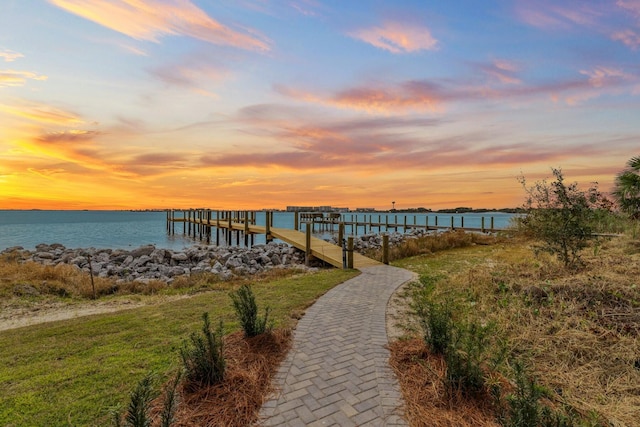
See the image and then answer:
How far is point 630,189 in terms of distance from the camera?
1340cm

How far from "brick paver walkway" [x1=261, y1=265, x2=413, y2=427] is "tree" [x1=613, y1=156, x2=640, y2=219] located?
45.9 ft

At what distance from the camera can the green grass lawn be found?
3.10m

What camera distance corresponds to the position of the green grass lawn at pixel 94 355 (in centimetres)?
310

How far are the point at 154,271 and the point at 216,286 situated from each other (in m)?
6.09

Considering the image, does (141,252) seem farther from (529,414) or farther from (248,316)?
(529,414)

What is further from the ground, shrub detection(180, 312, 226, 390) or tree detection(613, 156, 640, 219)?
tree detection(613, 156, 640, 219)

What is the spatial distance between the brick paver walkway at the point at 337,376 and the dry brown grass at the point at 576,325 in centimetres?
167

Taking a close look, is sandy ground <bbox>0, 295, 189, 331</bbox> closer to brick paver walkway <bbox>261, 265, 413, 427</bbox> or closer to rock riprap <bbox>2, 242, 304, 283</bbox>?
rock riprap <bbox>2, 242, 304, 283</bbox>

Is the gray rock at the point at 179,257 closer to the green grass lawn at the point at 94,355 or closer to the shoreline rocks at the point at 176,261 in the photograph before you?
the shoreline rocks at the point at 176,261

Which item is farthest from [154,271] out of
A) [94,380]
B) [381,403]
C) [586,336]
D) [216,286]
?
[586,336]

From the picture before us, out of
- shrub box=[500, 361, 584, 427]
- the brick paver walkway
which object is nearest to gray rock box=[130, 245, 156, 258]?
the brick paver walkway

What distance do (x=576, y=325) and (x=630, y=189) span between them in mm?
13237

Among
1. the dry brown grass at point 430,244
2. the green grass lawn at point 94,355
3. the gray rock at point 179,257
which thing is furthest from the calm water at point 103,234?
the green grass lawn at point 94,355

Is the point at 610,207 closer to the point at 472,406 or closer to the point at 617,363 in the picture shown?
the point at 617,363
